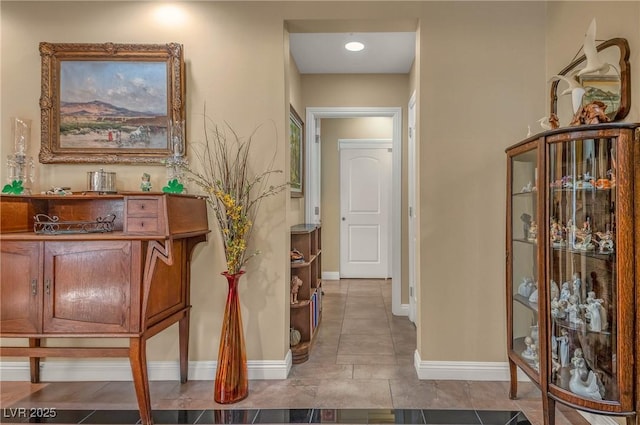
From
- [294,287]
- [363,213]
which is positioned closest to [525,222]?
[294,287]

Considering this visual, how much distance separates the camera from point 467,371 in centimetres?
245

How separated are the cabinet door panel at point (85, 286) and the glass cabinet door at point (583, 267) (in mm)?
2154

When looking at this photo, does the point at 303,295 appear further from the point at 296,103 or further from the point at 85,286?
the point at 296,103

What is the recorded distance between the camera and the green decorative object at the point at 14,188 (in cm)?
226

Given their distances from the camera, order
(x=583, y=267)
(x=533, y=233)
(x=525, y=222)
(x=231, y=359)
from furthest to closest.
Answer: (x=231, y=359), (x=525, y=222), (x=533, y=233), (x=583, y=267)

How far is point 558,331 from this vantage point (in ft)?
5.89

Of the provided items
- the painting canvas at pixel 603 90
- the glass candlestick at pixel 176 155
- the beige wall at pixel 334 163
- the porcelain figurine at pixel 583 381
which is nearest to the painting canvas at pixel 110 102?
the glass candlestick at pixel 176 155

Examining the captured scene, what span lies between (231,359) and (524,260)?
179 centimetres

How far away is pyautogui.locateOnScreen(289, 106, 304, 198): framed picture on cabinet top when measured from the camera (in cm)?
338

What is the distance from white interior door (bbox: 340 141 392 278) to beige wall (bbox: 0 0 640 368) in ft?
10.7

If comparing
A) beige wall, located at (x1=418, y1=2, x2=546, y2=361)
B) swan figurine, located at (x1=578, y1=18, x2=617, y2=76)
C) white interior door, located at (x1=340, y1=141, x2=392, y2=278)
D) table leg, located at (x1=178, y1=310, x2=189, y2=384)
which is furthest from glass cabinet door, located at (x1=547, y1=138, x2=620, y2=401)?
white interior door, located at (x1=340, y1=141, x2=392, y2=278)

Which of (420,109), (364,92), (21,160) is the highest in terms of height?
(364,92)

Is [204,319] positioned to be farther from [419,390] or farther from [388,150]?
→ [388,150]

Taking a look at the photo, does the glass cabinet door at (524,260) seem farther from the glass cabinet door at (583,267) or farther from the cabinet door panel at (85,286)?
the cabinet door panel at (85,286)
